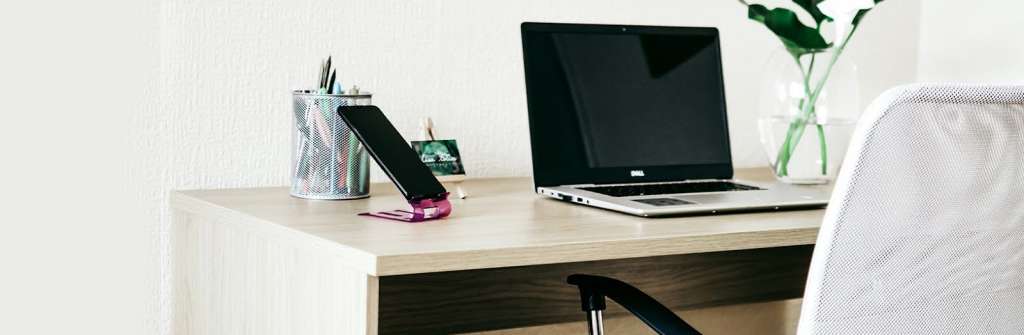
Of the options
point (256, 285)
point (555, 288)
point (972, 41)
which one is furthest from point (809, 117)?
point (256, 285)

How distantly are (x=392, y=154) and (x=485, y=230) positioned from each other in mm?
177

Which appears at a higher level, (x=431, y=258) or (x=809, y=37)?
(x=809, y=37)

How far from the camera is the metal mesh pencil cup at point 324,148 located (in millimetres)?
1531

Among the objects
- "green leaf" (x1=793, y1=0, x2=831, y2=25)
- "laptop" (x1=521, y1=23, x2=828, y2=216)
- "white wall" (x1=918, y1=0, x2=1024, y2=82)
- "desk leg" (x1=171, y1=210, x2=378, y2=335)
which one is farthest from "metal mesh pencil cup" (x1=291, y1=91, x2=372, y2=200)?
"white wall" (x1=918, y1=0, x2=1024, y2=82)

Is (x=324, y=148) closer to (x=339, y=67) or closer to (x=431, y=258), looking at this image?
(x=339, y=67)

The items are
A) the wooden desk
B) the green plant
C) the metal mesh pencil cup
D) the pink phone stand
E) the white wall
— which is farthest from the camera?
the white wall

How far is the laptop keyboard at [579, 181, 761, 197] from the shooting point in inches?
64.4

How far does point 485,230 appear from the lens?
4.14 ft

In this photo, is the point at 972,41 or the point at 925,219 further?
the point at 972,41

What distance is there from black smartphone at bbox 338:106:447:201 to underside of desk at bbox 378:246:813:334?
0.25 meters

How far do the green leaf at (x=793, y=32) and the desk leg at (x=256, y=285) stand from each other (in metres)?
0.96

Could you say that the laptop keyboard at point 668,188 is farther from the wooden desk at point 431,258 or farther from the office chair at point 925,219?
the office chair at point 925,219

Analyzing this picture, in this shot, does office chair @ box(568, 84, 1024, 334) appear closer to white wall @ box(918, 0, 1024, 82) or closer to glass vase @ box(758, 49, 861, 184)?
glass vase @ box(758, 49, 861, 184)

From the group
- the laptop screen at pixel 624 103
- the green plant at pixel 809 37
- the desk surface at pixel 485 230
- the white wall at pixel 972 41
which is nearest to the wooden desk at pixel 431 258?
the desk surface at pixel 485 230
